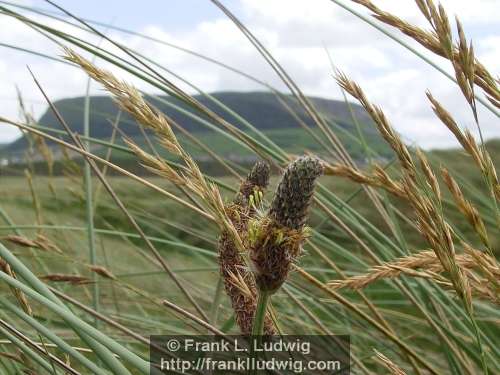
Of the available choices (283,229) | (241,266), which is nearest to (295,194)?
(283,229)

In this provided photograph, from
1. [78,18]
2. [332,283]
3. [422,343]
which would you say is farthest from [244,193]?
[422,343]

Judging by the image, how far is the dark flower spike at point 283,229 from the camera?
0.55 meters

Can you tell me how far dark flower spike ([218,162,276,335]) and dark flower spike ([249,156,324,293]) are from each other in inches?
4.0

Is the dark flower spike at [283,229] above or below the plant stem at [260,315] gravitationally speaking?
above

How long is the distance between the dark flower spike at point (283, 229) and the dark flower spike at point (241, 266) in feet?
0.34

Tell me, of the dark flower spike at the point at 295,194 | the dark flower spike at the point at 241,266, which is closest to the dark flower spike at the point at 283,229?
the dark flower spike at the point at 295,194

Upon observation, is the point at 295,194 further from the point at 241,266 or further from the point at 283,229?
the point at 241,266

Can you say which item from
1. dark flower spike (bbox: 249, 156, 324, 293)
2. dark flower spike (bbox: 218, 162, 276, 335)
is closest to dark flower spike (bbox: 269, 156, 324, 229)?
dark flower spike (bbox: 249, 156, 324, 293)

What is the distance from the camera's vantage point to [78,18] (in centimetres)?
119

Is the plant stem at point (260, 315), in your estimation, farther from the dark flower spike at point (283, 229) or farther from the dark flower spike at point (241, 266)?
the dark flower spike at point (241, 266)

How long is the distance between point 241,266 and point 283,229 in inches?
5.1

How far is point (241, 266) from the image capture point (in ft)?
2.19

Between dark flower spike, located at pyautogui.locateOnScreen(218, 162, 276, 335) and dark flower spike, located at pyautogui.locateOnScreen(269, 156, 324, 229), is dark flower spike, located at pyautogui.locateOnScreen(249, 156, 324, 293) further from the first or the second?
dark flower spike, located at pyautogui.locateOnScreen(218, 162, 276, 335)

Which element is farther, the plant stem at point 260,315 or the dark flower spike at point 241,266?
the dark flower spike at point 241,266
